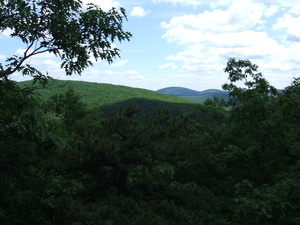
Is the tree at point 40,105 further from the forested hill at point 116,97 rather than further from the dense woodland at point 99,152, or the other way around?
the forested hill at point 116,97

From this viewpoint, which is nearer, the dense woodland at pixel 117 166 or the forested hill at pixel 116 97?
the dense woodland at pixel 117 166

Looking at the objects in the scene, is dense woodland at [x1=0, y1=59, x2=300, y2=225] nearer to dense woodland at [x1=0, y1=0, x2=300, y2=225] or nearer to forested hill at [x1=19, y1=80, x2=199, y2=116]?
→ dense woodland at [x1=0, y1=0, x2=300, y2=225]

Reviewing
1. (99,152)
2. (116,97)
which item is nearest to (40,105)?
(99,152)

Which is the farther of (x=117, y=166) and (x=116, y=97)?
(x=116, y=97)

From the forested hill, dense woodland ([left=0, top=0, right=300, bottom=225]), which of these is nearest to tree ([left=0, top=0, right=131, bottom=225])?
dense woodland ([left=0, top=0, right=300, bottom=225])

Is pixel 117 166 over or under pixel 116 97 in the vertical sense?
under

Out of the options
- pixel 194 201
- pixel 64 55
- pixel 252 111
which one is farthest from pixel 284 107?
pixel 64 55

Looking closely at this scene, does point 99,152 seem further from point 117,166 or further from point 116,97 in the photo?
point 116,97

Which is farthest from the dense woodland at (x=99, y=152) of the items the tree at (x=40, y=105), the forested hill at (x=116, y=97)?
the forested hill at (x=116, y=97)

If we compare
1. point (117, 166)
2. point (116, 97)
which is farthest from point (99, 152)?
point (116, 97)

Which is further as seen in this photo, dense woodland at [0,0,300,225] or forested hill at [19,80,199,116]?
forested hill at [19,80,199,116]

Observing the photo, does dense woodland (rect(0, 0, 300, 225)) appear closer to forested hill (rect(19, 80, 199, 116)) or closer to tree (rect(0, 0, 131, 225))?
tree (rect(0, 0, 131, 225))

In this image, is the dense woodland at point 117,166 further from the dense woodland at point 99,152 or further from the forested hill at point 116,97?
the forested hill at point 116,97

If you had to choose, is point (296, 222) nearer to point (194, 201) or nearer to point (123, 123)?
point (194, 201)
